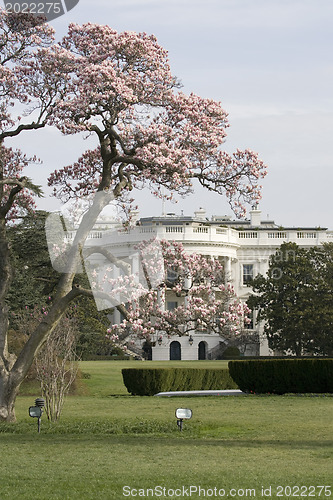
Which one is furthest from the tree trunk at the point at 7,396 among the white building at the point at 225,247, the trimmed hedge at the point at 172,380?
the white building at the point at 225,247

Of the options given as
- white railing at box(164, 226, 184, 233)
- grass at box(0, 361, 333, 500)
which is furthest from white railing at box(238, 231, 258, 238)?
grass at box(0, 361, 333, 500)

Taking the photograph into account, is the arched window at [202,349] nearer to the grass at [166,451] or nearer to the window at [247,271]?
the window at [247,271]

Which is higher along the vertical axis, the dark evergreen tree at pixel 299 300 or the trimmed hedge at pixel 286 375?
the dark evergreen tree at pixel 299 300

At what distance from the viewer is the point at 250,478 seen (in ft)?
40.6

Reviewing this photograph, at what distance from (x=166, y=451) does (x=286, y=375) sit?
16.5 meters

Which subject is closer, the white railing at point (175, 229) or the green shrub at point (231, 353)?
the green shrub at point (231, 353)

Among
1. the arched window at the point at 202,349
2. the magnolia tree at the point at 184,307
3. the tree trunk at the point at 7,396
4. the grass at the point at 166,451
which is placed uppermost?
the arched window at the point at 202,349

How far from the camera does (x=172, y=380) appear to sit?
3428 centimetres

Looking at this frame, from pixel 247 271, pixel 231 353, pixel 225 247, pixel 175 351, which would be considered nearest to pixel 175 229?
pixel 225 247

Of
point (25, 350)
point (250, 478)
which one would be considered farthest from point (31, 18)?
point (250, 478)

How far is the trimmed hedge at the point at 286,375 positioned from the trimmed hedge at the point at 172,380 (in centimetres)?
264

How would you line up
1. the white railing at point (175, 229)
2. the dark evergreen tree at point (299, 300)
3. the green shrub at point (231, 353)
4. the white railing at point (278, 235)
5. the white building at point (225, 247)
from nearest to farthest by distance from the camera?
the dark evergreen tree at point (299, 300) → the green shrub at point (231, 353) → the white building at point (225, 247) → the white railing at point (175, 229) → the white railing at point (278, 235)

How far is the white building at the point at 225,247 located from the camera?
82250 mm

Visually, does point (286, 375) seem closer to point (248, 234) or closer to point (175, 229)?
point (175, 229)
